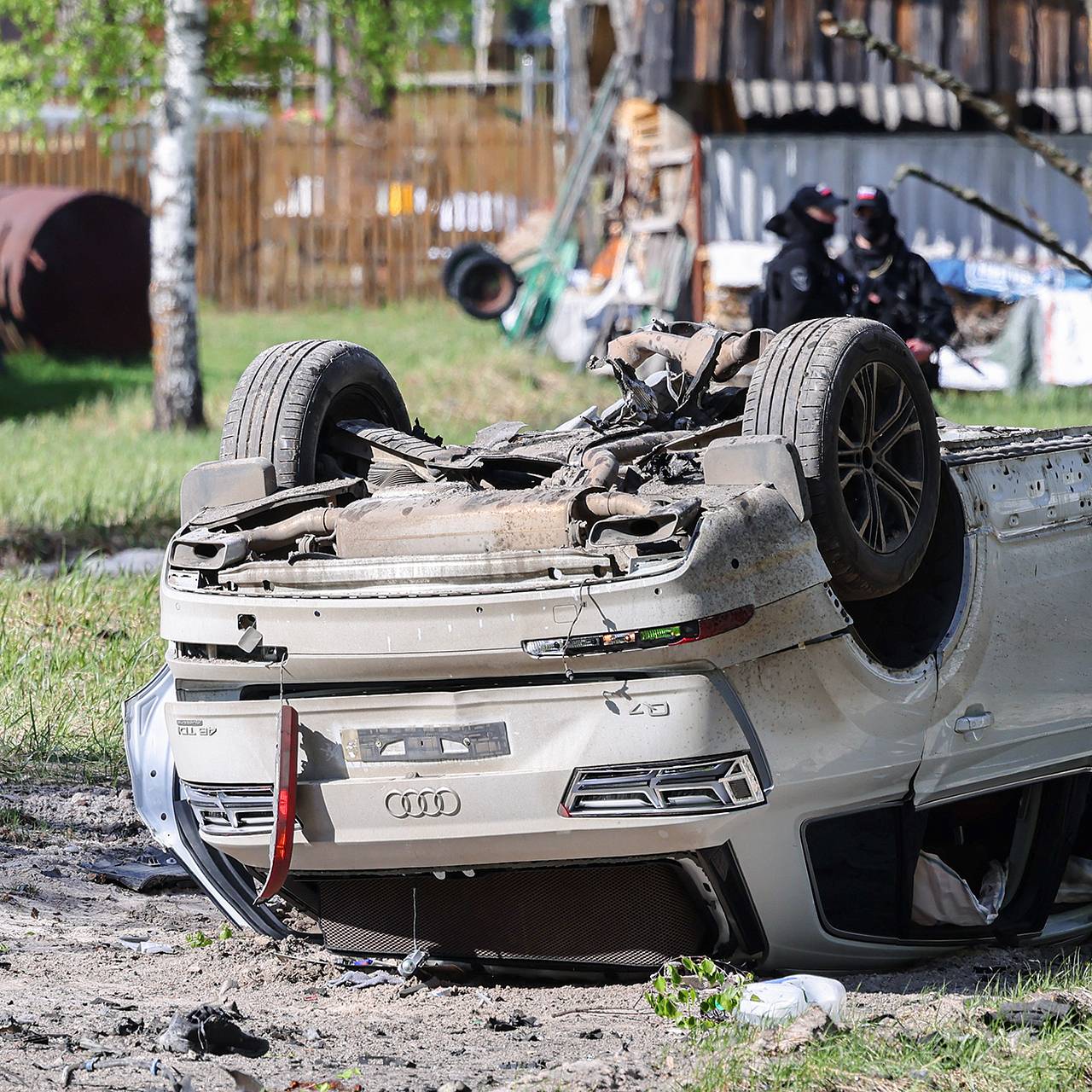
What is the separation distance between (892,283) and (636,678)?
6.19 m

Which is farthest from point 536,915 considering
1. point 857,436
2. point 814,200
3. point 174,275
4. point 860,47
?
point 860,47

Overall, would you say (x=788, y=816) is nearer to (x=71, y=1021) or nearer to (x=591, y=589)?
(x=591, y=589)

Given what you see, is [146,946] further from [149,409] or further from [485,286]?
[485,286]

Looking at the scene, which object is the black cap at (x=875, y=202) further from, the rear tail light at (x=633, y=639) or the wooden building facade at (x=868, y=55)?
the wooden building facade at (x=868, y=55)

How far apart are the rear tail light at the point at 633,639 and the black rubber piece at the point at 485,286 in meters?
15.8

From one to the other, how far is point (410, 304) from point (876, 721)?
21560 mm

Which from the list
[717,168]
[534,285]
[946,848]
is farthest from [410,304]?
[946,848]

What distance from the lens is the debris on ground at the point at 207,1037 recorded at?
11.8 feet

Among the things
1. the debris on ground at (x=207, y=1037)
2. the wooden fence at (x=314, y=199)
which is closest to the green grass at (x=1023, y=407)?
the debris on ground at (x=207, y=1037)

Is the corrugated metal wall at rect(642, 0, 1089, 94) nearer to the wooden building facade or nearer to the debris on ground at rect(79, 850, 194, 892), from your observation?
the wooden building facade

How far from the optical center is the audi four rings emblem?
3.68 metres

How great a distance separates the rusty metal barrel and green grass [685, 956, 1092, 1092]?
17.0 metres

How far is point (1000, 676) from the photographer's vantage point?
4.34m

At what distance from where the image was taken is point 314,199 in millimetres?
25438
